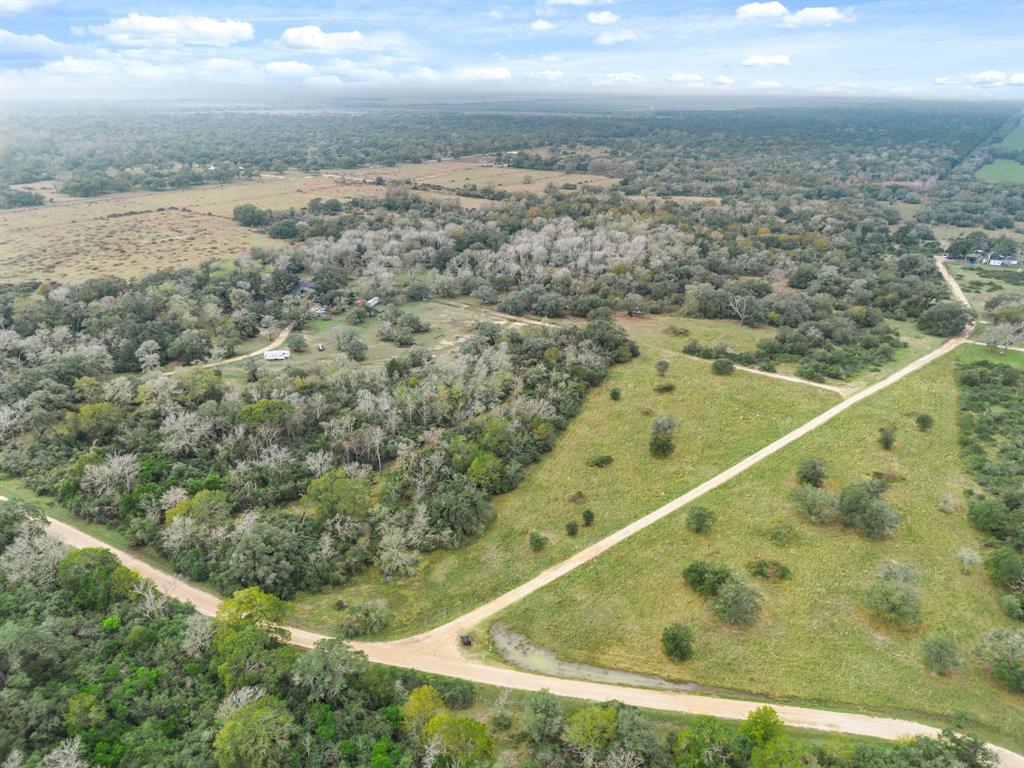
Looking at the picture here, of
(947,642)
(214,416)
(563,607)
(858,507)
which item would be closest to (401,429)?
(214,416)

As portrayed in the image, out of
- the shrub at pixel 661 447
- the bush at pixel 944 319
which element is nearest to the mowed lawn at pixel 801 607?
the shrub at pixel 661 447

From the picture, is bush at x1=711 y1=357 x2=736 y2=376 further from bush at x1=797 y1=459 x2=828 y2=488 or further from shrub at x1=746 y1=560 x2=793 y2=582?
shrub at x1=746 y1=560 x2=793 y2=582

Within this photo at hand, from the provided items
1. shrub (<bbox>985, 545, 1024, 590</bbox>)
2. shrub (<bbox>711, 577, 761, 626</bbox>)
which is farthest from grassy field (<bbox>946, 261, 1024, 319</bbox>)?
shrub (<bbox>711, 577, 761, 626</bbox>)

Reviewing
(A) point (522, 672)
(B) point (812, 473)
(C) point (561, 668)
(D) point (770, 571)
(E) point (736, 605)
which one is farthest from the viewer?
(B) point (812, 473)

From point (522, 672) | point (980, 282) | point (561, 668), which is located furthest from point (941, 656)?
point (980, 282)

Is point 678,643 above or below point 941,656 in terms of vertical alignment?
below

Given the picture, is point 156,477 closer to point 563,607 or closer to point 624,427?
point 563,607

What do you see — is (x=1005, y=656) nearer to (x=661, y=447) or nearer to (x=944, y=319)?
(x=661, y=447)
